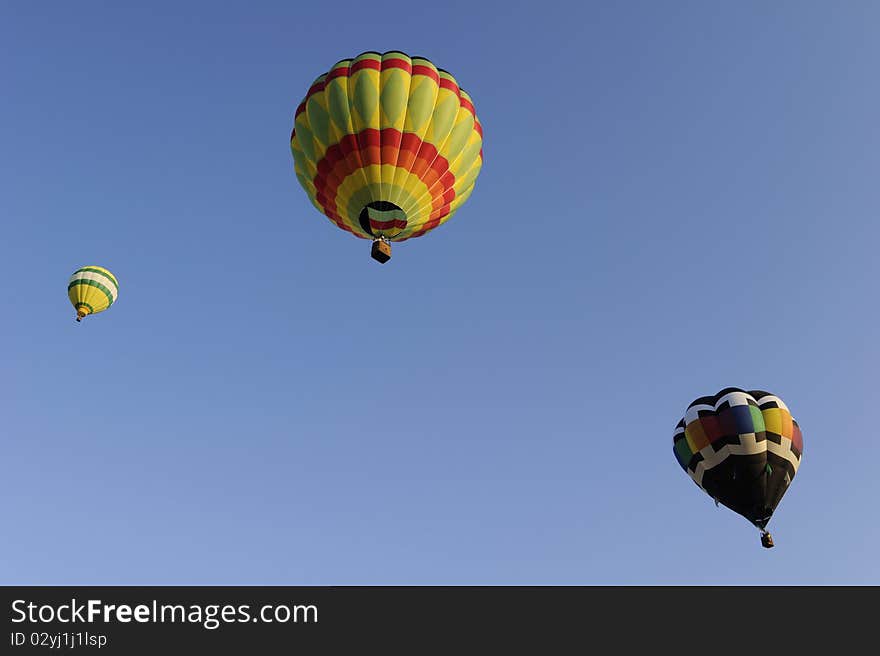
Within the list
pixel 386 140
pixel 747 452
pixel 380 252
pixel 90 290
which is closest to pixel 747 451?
pixel 747 452

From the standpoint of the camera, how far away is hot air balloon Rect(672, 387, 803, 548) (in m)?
21.2

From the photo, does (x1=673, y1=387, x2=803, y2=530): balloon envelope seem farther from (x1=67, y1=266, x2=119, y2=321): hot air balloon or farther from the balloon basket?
(x1=67, y1=266, x2=119, y2=321): hot air balloon

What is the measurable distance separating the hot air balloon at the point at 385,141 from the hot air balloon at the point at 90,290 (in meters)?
20.1

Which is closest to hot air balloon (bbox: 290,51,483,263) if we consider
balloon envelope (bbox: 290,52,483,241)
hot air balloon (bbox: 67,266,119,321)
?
balloon envelope (bbox: 290,52,483,241)

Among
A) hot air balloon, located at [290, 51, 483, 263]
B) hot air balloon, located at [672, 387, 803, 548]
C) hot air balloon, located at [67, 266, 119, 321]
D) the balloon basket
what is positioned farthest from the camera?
hot air balloon, located at [67, 266, 119, 321]

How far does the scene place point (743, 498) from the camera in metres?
21.4

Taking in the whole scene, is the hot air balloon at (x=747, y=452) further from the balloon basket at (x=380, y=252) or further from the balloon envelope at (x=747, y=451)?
the balloon basket at (x=380, y=252)

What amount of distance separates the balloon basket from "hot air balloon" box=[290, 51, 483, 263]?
27 mm

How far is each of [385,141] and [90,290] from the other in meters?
23.4

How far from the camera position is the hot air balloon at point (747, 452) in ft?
69.7

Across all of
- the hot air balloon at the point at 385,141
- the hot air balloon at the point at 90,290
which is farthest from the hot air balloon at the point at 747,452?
the hot air balloon at the point at 90,290

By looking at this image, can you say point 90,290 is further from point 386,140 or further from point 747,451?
point 747,451
